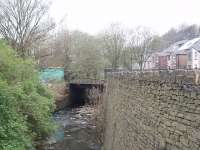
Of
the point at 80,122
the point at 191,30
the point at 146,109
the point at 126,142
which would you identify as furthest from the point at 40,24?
the point at 191,30

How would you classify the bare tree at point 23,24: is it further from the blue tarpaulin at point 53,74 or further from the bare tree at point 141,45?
the bare tree at point 141,45

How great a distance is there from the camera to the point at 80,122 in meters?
29.9

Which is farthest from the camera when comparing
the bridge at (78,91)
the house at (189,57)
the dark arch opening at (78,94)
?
the dark arch opening at (78,94)

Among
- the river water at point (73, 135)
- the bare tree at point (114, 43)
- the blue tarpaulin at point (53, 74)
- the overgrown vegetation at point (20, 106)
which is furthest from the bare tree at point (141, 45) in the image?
the overgrown vegetation at point (20, 106)

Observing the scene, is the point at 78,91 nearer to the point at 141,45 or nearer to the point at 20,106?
the point at 141,45

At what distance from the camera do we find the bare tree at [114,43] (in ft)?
174

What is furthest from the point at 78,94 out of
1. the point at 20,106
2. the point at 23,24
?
the point at 20,106

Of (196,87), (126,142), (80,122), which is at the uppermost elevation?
(196,87)

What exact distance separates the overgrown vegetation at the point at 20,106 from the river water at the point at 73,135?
2648mm

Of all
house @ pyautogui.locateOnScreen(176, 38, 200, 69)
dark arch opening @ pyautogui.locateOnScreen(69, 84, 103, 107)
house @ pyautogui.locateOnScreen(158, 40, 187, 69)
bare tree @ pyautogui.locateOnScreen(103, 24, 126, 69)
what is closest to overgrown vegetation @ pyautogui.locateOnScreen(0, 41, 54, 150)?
house @ pyautogui.locateOnScreen(158, 40, 187, 69)

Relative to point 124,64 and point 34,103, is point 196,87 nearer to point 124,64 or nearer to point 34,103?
point 34,103

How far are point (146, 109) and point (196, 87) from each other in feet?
10.5

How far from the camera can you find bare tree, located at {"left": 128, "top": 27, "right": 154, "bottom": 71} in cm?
5147

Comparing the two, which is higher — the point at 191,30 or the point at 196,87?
the point at 191,30
